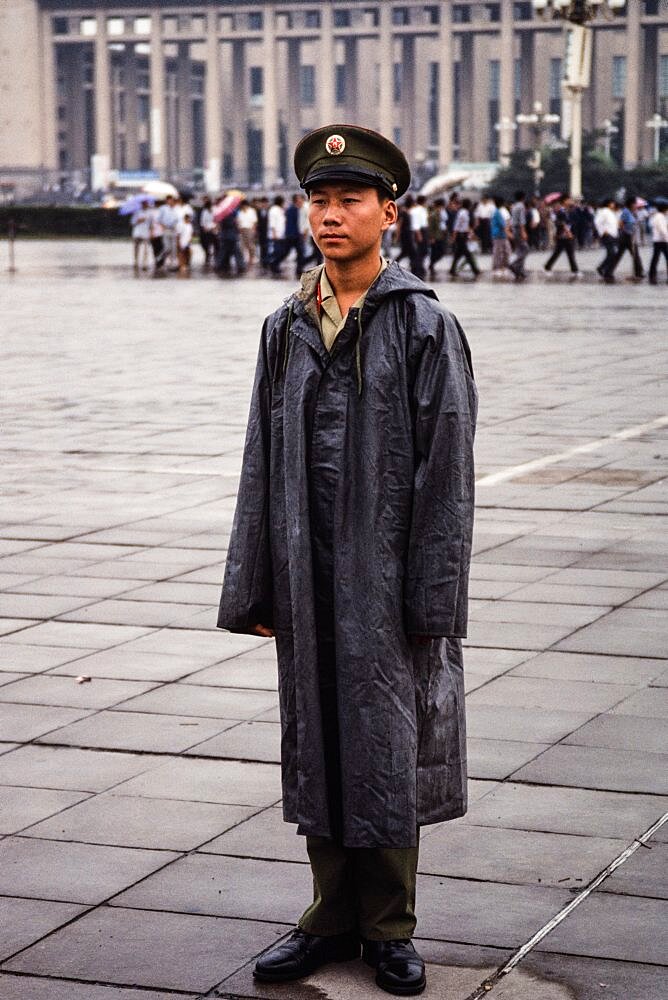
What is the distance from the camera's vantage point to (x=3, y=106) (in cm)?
11638

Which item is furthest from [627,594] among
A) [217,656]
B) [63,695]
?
[63,695]

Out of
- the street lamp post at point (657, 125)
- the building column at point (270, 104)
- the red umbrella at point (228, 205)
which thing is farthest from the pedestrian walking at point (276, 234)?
the building column at point (270, 104)

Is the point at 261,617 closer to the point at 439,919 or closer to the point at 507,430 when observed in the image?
the point at 439,919

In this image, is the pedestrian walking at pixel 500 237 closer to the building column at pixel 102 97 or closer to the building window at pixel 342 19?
the building window at pixel 342 19

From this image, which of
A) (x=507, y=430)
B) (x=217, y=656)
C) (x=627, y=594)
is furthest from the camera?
(x=507, y=430)

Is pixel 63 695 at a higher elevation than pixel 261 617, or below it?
below

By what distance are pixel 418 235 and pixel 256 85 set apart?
4496 inches

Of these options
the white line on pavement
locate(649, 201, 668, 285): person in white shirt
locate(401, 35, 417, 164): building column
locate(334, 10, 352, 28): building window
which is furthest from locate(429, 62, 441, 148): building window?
the white line on pavement

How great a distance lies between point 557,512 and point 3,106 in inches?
4436

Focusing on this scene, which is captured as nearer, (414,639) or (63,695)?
(414,639)

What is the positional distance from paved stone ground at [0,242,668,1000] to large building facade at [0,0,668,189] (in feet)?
318

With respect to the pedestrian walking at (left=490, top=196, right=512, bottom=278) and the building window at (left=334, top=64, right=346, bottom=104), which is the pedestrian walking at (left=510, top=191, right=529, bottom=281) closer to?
the pedestrian walking at (left=490, top=196, right=512, bottom=278)

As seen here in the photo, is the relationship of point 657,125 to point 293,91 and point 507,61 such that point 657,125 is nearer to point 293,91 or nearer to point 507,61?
point 507,61

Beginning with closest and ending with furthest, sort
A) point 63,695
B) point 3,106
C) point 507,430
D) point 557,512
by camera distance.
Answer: point 63,695 < point 557,512 < point 507,430 < point 3,106
